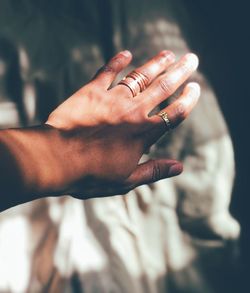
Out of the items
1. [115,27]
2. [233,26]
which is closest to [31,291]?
[115,27]

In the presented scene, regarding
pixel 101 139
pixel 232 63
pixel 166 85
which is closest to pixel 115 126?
pixel 101 139

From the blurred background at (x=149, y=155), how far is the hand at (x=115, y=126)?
5 cm

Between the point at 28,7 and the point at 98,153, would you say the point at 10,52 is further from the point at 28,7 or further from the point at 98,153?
the point at 98,153

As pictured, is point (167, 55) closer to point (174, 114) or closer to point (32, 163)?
point (174, 114)

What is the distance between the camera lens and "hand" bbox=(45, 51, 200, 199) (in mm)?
944

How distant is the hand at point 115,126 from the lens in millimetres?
944

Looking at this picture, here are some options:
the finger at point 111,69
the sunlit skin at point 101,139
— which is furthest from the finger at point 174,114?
the finger at point 111,69

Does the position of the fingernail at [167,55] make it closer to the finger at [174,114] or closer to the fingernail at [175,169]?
the finger at [174,114]

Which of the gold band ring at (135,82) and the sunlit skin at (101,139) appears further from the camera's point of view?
the gold band ring at (135,82)

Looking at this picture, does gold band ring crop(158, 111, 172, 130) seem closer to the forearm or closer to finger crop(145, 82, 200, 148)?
finger crop(145, 82, 200, 148)

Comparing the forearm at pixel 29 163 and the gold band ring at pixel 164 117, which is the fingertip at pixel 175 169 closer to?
the gold band ring at pixel 164 117

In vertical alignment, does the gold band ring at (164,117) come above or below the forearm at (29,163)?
above

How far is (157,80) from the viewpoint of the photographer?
101 cm

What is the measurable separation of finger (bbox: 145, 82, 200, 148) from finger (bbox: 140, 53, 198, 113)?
0.02 m
